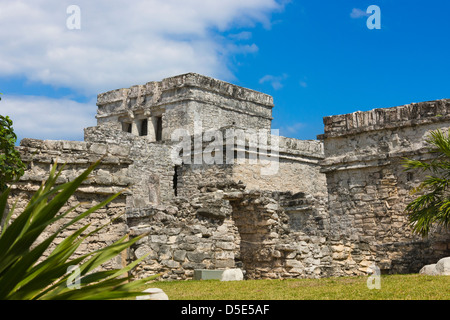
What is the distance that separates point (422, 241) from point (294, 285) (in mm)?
4065

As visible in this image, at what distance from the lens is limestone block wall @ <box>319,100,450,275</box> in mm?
10875

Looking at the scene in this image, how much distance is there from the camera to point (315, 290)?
6820 millimetres

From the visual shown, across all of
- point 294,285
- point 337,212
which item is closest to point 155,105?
point 337,212

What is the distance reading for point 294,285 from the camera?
777cm

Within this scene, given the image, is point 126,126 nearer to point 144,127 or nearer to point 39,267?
point 144,127

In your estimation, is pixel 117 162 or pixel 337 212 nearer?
pixel 117 162

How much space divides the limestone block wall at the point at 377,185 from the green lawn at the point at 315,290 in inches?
115

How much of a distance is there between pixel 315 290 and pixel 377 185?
541 cm

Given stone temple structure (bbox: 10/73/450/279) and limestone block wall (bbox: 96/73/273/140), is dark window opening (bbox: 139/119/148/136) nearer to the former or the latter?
limestone block wall (bbox: 96/73/273/140)

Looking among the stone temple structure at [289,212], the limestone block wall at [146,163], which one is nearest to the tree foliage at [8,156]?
the stone temple structure at [289,212]

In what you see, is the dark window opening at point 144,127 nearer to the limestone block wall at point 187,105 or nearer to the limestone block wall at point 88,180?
the limestone block wall at point 187,105

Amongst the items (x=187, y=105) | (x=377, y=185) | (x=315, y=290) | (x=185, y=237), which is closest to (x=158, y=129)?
(x=187, y=105)

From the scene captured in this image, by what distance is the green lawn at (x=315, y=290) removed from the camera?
6020 mm
